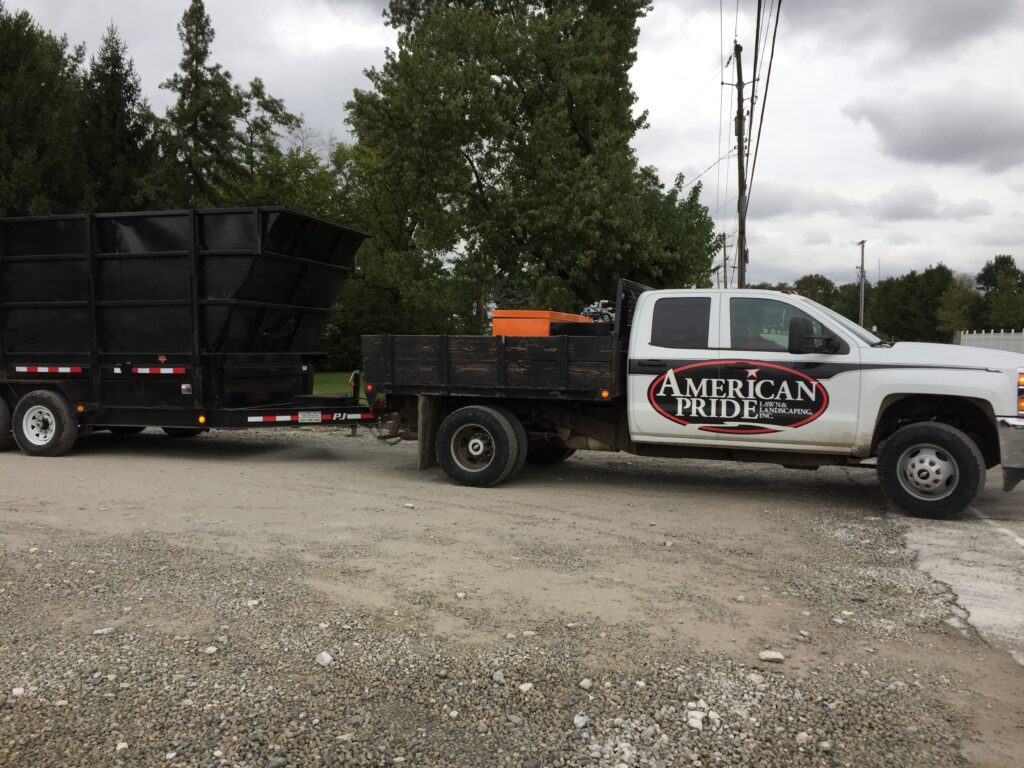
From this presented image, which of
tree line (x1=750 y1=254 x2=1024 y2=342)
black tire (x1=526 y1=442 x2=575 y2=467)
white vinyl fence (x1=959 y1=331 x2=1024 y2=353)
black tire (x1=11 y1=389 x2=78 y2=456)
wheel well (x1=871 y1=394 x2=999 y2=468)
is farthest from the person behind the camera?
tree line (x1=750 y1=254 x2=1024 y2=342)

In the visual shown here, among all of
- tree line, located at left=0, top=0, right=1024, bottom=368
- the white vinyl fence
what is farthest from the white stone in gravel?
the white vinyl fence

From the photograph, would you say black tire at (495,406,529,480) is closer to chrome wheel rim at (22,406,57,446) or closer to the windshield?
the windshield

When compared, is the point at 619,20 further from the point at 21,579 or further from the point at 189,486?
the point at 21,579

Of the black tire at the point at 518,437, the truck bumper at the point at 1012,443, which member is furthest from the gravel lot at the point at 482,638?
the truck bumper at the point at 1012,443

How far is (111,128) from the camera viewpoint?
25.3 m

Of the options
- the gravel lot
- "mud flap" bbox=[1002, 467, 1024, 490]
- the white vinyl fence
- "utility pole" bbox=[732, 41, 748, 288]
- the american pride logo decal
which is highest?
"utility pole" bbox=[732, 41, 748, 288]

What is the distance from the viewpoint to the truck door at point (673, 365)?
8164 millimetres

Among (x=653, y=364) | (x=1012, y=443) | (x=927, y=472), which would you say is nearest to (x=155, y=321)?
(x=653, y=364)

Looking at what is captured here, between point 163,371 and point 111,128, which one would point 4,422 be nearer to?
point 163,371

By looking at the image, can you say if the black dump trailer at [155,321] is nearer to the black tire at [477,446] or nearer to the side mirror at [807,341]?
the black tire at [477,446]

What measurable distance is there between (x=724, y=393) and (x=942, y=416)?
1986mm

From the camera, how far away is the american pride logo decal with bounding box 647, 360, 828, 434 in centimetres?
781

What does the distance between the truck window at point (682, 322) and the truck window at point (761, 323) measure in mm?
262

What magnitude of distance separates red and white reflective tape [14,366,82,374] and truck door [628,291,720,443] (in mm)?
7366
